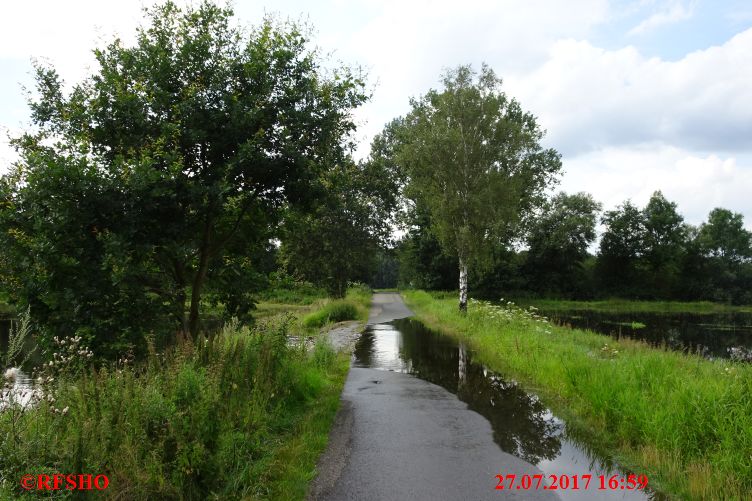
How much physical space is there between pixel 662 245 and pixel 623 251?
16.0 feet

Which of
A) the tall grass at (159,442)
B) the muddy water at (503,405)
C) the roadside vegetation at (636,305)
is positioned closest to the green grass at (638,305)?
the roadside vegetation at (636,305)

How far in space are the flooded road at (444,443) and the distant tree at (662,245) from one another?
59363 millimetres

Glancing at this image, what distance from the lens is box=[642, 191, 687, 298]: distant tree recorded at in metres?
60.9

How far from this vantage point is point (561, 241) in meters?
54.8

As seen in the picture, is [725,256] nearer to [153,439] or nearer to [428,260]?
[428,260]

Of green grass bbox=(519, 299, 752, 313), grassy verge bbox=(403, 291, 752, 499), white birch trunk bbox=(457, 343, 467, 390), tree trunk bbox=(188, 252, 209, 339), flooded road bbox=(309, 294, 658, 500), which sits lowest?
green grass bbox=(519, 299, 752, 313)

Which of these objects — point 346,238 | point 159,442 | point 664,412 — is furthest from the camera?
point 346,238

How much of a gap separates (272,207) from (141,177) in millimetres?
2910

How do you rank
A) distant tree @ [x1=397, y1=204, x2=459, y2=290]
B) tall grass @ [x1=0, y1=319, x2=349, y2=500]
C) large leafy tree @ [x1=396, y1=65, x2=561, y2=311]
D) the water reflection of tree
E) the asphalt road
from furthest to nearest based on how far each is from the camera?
distant tree @ [x1=397, y1=204, x2=459, y2=290] < large leafy tree @ [x1=396, y1=65, x2=561, y2=311] < the water reflection of tree < the asphalt road < tall grass @ [x1=0, y1=319, x2=349, y2=500]

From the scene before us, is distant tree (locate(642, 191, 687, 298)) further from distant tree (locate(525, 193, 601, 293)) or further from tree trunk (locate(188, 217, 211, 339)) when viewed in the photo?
tree trunk (locate(188, 217, 211, 339))

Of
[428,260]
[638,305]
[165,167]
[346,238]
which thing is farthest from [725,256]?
[165,167]

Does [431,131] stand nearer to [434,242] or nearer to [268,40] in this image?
[268,40]

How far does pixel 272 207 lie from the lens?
891 cm

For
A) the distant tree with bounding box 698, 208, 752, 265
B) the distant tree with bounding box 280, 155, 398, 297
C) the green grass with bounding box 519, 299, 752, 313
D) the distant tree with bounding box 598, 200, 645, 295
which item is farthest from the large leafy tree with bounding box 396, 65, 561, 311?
the distant tree with bounding box 698, 208, 752, 265
